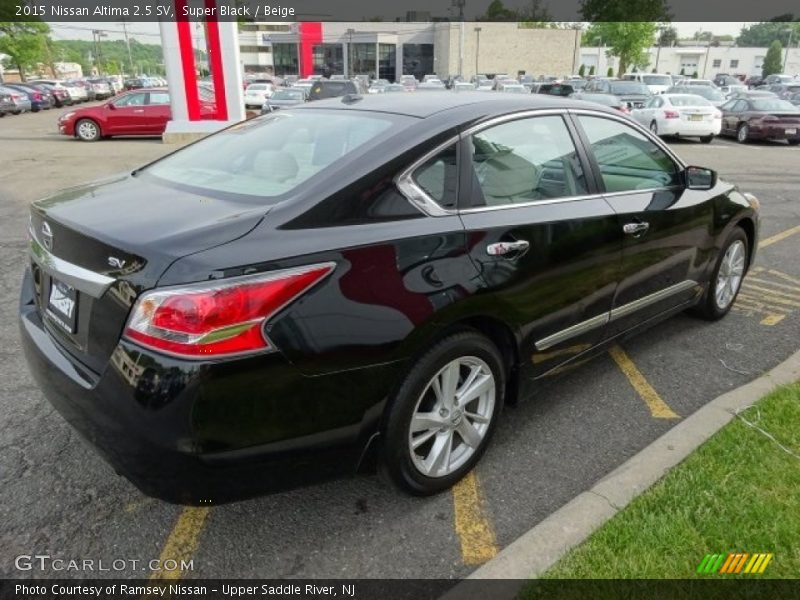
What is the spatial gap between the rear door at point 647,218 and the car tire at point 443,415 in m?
1.06

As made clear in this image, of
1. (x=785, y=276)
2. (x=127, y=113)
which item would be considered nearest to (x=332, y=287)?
(x=785, y=276)

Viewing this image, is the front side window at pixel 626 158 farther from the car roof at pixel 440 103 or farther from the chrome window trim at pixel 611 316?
the chrome window trim at pixel 611 316

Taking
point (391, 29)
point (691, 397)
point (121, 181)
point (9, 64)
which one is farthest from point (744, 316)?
point (391, 29)

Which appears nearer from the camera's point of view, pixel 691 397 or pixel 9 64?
pixel 691 397

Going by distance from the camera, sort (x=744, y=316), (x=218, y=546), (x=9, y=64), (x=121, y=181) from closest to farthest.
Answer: (x=218, y=546), (x=121, y=181), (x=744, y=316), (x=9, y=64)

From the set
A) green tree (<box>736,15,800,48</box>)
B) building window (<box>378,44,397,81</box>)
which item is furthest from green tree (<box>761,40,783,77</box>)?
building window (<box>378,44,397,81</box>)

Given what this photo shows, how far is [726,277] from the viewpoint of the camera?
4.64 meters

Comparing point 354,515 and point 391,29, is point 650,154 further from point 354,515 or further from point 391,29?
point 391,29

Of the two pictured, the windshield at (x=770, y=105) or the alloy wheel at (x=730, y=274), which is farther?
the windshield at (x=770, y=105)

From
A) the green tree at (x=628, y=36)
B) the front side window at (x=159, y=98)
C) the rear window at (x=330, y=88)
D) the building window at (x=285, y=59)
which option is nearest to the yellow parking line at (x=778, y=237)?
the rear window at (x=330, y=88)

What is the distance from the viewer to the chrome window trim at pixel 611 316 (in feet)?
9.96

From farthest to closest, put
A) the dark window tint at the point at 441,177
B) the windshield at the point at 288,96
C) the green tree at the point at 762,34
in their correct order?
the green tree at the point at 762,34 < the windshield at the point at 288,96 < the dark window tint at the point at 441,177

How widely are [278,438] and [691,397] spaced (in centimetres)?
262

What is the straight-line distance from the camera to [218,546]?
8.09 feet
